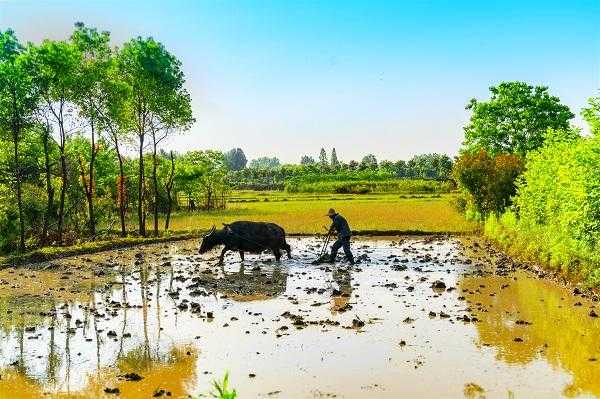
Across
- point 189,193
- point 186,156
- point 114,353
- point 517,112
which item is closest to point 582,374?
point 114,353

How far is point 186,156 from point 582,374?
191 feet

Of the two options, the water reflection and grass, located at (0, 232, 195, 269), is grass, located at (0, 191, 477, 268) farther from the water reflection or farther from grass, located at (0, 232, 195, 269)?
the water reflection

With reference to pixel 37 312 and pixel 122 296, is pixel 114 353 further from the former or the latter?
pixel 122 296

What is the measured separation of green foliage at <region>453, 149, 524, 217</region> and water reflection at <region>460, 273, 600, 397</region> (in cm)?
1563

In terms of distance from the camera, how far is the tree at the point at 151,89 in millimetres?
31922

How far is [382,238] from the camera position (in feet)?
107

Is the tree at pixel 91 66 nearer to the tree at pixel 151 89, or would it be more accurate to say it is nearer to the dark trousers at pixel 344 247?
the tree at pixel 151 89

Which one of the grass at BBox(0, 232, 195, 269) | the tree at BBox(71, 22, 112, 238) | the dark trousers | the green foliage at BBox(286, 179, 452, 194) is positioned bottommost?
the grass at BBox(0, 232, 195, 269)

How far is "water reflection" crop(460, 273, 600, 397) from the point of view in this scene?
1039 centimetres

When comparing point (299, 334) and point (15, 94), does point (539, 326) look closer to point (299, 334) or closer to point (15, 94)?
point (299, 334)

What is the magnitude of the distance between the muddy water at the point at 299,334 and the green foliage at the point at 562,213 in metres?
1.28

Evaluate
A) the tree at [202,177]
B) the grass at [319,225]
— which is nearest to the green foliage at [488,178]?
the grass at [319,225]

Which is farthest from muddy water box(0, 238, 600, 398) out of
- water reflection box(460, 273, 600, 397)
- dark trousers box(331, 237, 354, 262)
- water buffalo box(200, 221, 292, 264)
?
water buffalo box(200, 221, 292, 264)

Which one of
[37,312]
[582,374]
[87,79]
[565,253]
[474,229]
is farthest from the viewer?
[474,229]
